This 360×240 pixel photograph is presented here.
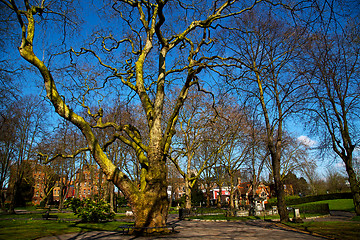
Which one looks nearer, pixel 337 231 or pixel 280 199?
pixel 337 231

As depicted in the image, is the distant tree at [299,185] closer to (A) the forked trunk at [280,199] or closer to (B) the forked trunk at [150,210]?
(A) the forked trunk at [280,199]

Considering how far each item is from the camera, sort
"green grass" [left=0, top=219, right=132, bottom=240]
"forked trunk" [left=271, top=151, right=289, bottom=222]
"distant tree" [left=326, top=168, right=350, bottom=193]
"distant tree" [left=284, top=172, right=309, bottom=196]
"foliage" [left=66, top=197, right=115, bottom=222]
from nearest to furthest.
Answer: "green grass" [left=0, top=219, right=132, bottom=240]
"foliage" [left=66, top=197, right=115, bottom=222]
"forked trunk" [left=271, top=151, right=289, bottom=222]
"distant tree" [left=326, top=168, right=350, bottom=193]
"distant tree" [left=284, top=172, right=309, bottom=196]

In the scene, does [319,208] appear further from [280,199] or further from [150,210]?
[150,210]

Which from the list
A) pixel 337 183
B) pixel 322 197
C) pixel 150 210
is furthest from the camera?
pixel 337 183

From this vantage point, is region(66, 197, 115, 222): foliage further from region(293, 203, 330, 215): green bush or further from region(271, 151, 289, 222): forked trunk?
region(293, 203, 330, 215): green bush

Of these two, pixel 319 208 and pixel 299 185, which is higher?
pixel 299 185

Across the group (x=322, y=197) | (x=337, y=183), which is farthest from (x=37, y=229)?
(x=337, y=183)

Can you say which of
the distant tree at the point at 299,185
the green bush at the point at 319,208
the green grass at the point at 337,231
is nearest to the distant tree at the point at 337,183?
the distant tree at the point at 299,185

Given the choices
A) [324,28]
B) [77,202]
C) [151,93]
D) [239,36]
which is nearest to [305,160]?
[239,36]

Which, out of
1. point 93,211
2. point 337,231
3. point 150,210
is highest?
point 150,210

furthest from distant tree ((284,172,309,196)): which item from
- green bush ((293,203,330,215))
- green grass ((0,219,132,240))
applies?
green grass ((0,219,132,240))

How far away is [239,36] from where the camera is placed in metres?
13.1

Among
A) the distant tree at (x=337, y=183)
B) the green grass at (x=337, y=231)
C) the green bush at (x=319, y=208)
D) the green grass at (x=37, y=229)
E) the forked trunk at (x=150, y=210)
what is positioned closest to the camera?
the green grass at (x=37, y=229)

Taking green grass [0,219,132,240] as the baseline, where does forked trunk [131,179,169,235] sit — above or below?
above
